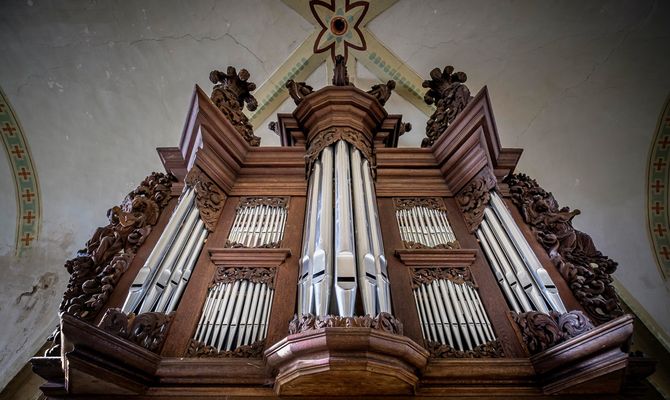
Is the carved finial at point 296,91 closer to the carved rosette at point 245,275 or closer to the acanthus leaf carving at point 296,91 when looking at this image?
the acanthus leaf carving at point 296,91

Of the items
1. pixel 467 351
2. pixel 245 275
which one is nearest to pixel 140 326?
pixel 245 275

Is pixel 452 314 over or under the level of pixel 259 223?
under

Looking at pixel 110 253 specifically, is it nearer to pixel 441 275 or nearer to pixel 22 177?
pixel 441 275

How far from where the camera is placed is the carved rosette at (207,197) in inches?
135

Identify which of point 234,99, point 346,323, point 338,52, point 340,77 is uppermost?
point 338,52

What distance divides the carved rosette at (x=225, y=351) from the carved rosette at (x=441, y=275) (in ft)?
3.54

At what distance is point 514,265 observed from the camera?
9.47 ft

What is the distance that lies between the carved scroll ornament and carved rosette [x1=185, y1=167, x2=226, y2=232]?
0.79m

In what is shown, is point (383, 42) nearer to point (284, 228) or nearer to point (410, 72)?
point (410, 72)

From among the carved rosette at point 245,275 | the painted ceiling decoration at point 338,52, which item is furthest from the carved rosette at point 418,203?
the painted ceiling decoration at point 338,52

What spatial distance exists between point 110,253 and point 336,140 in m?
2.06

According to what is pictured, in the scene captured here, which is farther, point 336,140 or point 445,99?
point 445,99

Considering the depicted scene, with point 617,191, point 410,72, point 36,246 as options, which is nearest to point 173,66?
point 36,246

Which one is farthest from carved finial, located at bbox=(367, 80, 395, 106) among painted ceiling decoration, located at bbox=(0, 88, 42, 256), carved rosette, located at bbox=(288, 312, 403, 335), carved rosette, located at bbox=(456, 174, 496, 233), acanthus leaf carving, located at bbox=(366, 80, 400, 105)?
painted ceiling decoration, located at bbox=(0, 88, 42, 256)
